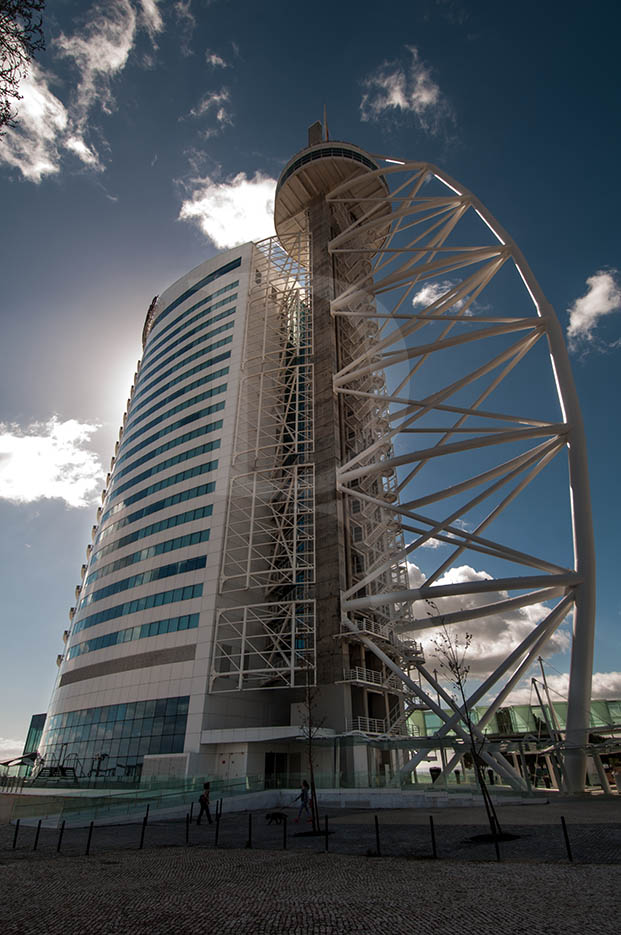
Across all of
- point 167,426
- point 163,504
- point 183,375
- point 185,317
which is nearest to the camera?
point 163,504

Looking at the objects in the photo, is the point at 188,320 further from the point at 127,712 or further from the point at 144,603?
the point at 127,712

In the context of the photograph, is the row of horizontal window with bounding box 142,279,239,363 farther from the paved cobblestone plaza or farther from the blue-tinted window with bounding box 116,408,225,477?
the paved cobblestone plaza

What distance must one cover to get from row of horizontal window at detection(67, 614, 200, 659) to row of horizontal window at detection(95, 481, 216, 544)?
11394 mm

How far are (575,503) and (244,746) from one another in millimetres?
27419

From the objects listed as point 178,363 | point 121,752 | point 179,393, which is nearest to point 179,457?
point 179,393

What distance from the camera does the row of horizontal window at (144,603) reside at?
42.5 m

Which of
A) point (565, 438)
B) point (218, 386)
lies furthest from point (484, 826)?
point (218, 386)

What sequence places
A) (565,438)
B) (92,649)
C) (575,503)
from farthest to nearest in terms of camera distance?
(92,649), (565,438), (575,503)

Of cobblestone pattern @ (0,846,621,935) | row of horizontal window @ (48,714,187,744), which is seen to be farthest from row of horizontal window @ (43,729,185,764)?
cobblestone pattern @ (0,846,621,935)

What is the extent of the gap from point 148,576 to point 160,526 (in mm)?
4930

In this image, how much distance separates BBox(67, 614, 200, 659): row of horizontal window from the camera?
4122cm

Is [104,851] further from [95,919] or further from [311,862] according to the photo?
[95,919]

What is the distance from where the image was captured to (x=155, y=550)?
47.8 meters

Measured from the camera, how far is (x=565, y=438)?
2731 cm
